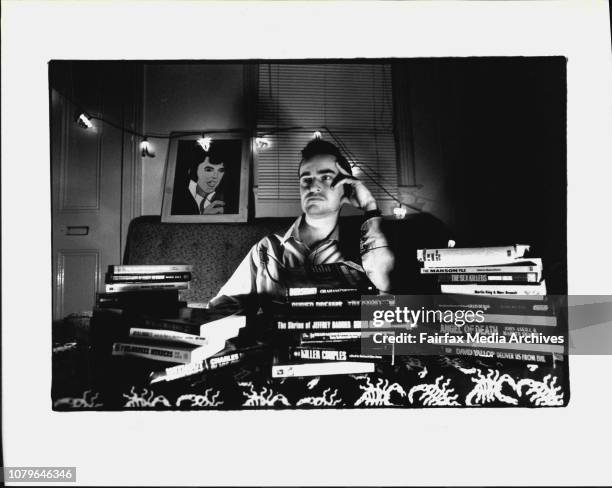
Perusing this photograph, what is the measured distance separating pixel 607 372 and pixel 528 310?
42 cm

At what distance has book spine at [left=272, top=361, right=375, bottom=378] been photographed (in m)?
1.83

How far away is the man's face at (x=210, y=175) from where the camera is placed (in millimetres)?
1836

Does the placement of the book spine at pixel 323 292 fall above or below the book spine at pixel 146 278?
below

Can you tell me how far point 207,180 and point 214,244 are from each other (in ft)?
0.80

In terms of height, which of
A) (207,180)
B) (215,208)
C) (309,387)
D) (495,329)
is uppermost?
(207,180)

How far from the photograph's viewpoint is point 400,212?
1.83 m

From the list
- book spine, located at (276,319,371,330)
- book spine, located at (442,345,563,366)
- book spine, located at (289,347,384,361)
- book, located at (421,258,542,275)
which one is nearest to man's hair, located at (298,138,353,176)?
book, located at (421,258,542,275)

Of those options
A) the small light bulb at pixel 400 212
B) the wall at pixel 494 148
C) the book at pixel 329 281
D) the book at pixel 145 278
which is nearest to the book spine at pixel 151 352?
the book at pixel 145 278

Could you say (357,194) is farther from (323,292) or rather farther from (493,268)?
(493,268)

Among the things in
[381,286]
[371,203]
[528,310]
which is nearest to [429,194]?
[371,203]

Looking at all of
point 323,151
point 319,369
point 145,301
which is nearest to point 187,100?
point 323,151

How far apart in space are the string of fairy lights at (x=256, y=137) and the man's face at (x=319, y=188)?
8cm

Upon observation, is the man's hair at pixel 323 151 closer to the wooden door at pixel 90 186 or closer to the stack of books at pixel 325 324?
the stack of books at pixel 325 324

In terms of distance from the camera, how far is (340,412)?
1.87 meters
